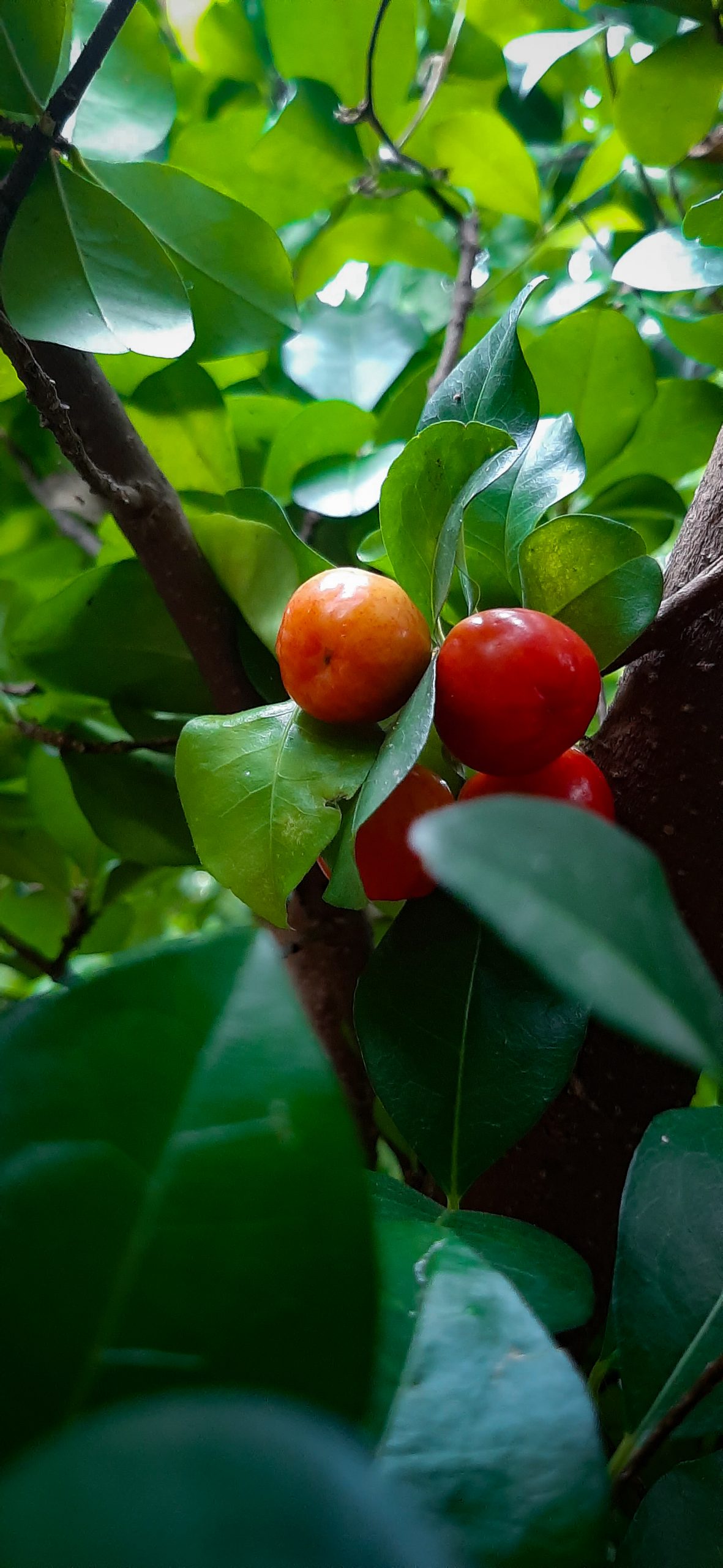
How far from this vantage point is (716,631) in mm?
406

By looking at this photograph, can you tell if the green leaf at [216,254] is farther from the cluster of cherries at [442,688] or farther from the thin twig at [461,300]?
the cluster of cherries at [442,688]

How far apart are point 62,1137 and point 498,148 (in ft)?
2.29

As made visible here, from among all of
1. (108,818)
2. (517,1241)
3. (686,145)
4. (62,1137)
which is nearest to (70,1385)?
(62,1137)

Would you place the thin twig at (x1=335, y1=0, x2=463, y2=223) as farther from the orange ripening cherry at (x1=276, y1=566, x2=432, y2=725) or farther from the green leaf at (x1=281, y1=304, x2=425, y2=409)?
the orange ripening cherry at (x1=276, y1=566, x2=432, y2=725)

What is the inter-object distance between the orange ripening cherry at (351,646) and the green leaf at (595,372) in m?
0.25

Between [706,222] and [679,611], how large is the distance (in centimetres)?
22

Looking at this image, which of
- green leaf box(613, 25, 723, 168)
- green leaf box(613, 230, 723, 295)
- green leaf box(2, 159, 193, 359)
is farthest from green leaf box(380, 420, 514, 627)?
green leaf box(613, 25, 723, 168)

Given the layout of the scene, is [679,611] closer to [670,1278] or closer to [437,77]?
→ [670,1278]

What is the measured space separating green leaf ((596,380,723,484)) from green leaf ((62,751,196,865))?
34cm

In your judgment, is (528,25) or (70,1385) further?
(528,25)

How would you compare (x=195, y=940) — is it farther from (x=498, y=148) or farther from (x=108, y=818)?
(x=498, y=148)

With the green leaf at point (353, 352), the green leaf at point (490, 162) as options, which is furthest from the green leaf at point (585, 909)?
the green leaf at point (490, 162)

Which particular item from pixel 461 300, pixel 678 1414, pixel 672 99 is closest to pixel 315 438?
pixel 461 300

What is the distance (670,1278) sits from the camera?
0.97 feet
